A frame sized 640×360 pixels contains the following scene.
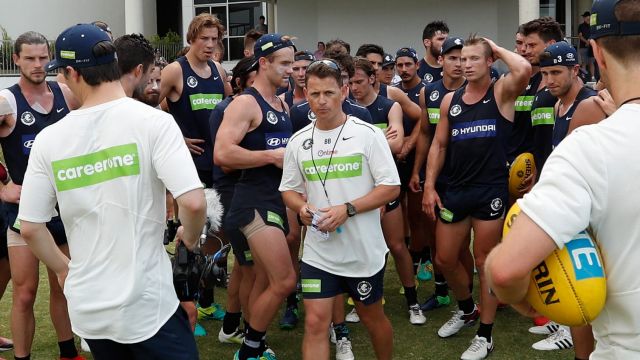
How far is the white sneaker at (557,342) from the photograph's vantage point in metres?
5.47

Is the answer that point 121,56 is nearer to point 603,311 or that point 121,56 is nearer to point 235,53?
point 603,311

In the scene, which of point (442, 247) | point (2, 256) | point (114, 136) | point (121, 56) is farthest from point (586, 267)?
point (2, 256)

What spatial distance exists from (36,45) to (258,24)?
2364 centimetres

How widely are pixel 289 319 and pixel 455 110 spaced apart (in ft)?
7.69

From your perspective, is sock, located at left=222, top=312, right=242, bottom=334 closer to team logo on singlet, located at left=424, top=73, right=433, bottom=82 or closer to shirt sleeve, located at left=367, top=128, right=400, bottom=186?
shirt sleeve, located at left=367, top=128, right=400, bottom=186

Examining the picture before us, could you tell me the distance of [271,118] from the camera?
17.0ft

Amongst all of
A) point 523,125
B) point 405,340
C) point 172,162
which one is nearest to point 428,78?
point 523,125

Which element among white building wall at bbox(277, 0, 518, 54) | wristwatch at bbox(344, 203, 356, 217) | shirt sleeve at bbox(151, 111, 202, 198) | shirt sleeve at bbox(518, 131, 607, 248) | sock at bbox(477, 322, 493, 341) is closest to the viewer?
shirt sleeve at bbox(518, 131, 607, 248)

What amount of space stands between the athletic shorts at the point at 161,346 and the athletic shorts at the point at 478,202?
2983 mm

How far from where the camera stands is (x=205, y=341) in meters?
5.87

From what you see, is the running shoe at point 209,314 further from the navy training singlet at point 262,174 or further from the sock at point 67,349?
the navy training singlet at point 262,174

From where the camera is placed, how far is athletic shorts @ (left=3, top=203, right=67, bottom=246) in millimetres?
4809

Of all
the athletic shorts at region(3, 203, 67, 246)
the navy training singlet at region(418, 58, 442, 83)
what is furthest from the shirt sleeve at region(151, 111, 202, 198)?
the navy training singlet at region(418, 58, 442, 83)

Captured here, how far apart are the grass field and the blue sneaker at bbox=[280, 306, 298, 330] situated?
60 millimetres
